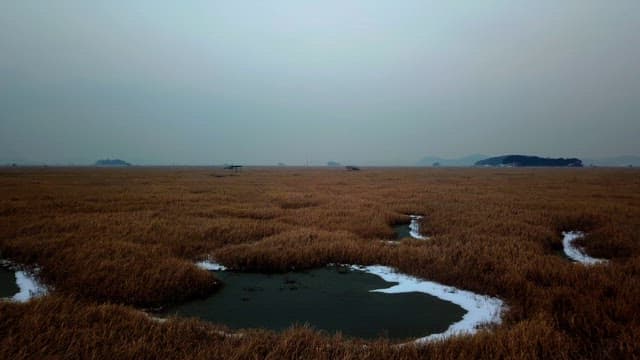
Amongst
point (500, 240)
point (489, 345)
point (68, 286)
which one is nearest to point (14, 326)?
point (68, 286)

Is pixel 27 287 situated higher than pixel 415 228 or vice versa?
pixel 27 287

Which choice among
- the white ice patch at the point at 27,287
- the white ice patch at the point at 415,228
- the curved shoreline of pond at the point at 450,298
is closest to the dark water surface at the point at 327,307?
the curved shoreline of pond at the point at 450,298

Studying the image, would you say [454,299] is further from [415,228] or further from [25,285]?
[25,285]

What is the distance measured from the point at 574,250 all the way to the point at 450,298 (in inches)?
311

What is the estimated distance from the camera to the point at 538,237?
1417 centimetres

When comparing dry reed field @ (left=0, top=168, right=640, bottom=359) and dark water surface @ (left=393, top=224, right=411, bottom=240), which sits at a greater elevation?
dry reed field @ (left=0, top=168, right=640, bottom=359)

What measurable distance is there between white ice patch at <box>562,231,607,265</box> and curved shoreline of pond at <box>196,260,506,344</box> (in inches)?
191

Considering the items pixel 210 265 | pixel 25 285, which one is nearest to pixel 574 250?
pixel 210 265

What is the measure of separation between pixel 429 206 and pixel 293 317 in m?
17.7

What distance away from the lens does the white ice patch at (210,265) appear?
36.5ft

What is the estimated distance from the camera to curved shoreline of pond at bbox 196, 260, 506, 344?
276 inches

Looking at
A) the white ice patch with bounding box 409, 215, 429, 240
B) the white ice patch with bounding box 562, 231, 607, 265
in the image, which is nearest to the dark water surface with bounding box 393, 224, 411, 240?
the white ice patch with bounding box 409, 215, 429, 240

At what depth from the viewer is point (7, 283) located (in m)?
9.19

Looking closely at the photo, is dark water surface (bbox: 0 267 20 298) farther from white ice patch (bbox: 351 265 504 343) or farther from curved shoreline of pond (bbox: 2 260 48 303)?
white ice patch (bbox: 351 265 504 343)
